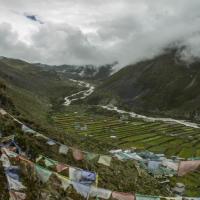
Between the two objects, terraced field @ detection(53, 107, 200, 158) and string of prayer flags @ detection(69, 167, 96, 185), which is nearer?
string of prayer flags @ detection(69, 167, 96, 185)

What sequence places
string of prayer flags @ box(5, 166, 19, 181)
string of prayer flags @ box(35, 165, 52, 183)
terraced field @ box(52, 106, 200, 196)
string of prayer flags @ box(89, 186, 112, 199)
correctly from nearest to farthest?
1. string of prayer flags @ box(35, 165, 52, 183)
2. string of prayer flags @ box(5, 166, 19, 181)
3. string of prayer flags @ box(89, 186, 112, 199)
4. terraced field @ box(52, 106, 200, 196)

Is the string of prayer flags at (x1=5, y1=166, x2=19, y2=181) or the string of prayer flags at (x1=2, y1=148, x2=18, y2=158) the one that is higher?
the string of prayer flags at (x1=2, y1=148, x2=18, y2=158)

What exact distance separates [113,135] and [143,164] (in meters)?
85.6

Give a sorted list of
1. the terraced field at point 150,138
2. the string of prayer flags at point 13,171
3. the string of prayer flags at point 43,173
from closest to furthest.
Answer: the string of prayer flags at point 43,173
the string of prayer flags at point 13,171
the terraced field at point 150,138

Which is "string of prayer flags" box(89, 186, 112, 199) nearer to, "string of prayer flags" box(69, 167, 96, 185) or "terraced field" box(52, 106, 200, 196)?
"string of prayer flags" box(69, 167, 96, 185)

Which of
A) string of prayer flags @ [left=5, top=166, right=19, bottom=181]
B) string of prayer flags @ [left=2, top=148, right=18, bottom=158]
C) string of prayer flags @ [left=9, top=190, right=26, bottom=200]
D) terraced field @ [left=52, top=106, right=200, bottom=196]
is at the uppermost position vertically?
string of prayer flags @ [left=2, top=148, right=18, bottom=158]

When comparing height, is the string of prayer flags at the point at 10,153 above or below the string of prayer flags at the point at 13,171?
above

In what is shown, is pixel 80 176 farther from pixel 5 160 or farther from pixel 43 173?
pixel 5 160

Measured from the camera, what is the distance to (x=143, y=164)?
82.4 meters

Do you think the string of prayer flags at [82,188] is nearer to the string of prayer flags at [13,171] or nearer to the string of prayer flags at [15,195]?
the string of prayer flags at [15,195]

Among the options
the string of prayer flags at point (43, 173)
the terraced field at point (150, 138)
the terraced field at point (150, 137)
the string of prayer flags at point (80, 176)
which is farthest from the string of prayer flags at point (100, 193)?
the terraced field at point (150, 137)

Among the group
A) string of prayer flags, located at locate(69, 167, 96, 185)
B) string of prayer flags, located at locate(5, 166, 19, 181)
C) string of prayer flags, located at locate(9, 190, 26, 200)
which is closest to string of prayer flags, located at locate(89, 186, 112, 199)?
string of prayer flags, located at locate(69, 167, 96, 185)

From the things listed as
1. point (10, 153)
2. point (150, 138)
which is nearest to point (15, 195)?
point (10, 153)

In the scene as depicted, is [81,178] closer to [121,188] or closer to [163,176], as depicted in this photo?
[121,188]
